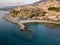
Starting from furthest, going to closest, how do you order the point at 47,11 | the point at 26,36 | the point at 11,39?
the point at 47,11 < the point at 26,36 < the point at 11,39

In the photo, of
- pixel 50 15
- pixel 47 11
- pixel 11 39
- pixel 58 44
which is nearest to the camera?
pixel 58 44

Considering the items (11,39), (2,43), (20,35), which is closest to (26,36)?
(20,35)

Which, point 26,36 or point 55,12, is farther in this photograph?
point 55,12

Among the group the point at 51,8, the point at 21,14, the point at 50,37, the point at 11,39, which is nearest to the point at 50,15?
the point at 51,8

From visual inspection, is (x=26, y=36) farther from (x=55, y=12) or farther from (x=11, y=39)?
(x=55, y=12)

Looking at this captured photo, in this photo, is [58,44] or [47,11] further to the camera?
[47,11]

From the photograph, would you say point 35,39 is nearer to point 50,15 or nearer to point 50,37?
point 50,37

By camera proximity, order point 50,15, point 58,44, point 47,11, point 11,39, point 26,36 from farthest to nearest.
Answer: point 47,11
point 50,15
point 26,36
point 11,39
point 58,44

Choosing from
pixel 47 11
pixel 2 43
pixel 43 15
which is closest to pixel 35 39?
pixel 2 43

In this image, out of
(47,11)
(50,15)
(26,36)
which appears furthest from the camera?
(47,11)
